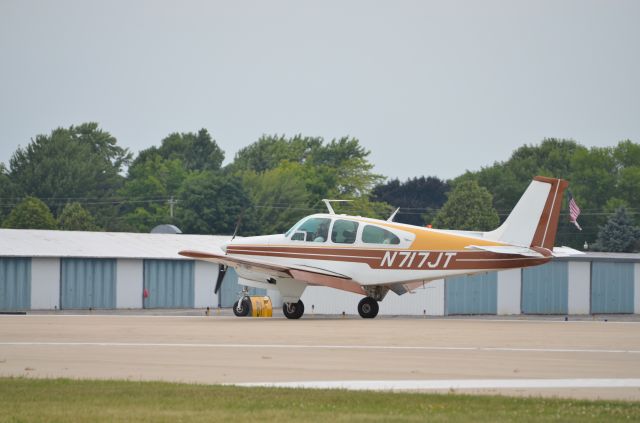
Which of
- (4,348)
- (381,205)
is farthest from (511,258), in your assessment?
(381,205)

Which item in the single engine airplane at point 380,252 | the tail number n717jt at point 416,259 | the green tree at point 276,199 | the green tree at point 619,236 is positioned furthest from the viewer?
the green tree at point 276,199

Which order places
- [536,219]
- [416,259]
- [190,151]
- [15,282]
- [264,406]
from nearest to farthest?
[264,406]
[536,219]
[416,259]
[15,282]
[190,151]

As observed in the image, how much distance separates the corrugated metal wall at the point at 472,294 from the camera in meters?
41.6

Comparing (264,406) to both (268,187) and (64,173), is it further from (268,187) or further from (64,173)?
(64,173)

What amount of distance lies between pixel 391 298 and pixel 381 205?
69844 millimetres

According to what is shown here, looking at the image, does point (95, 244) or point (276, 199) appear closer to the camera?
point (95, 244)

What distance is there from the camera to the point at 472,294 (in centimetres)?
4228

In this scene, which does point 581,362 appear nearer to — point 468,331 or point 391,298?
point 468,331

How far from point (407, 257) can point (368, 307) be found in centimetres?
236

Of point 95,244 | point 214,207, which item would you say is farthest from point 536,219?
point 214,207

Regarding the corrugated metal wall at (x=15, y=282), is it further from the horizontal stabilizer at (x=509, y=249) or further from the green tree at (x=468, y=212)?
the green tree at (x=468, y=212)

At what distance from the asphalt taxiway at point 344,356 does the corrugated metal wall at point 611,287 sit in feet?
71.5

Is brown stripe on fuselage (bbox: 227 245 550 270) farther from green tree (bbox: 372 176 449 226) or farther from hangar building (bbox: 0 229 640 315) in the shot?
green tree (bbox: 372 176 449 226)

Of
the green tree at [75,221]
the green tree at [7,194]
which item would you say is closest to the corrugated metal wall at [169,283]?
the green tree at [75,221]
